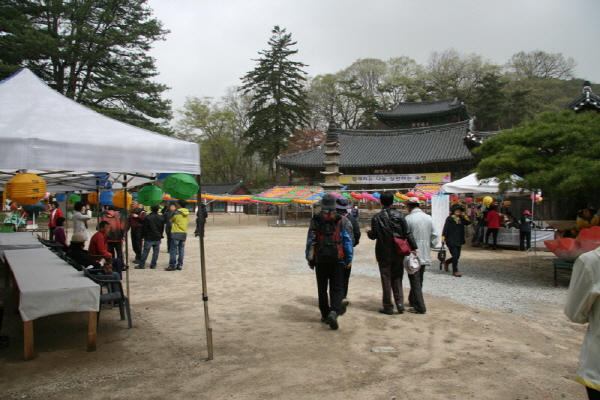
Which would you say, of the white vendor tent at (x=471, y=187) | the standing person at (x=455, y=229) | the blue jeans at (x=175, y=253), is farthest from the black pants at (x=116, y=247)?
the white vendor tent at (x=471, y=187)

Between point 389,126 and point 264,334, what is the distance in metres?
38.7

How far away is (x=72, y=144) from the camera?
3496 millimetres

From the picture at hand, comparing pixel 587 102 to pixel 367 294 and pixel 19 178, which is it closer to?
pixel 367 294

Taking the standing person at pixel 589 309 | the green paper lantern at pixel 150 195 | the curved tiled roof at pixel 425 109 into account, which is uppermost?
the curved tiled roof at pixel 425 109

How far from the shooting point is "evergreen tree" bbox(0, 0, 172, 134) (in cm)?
1817

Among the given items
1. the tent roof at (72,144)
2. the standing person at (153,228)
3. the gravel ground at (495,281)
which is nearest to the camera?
the tent roof at (72,144)

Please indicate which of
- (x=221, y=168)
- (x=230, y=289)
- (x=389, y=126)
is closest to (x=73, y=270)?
(x=230, y=289)

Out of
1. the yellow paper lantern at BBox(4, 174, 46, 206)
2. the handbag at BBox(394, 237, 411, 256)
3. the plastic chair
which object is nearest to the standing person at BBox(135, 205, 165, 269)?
the plastic chair

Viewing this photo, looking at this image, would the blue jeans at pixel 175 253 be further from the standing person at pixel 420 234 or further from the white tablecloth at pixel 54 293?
the standing person at pixel 420 234

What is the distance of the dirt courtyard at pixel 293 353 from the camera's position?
3.30 meters

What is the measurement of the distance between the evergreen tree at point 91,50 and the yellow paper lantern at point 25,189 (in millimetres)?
→ 16547

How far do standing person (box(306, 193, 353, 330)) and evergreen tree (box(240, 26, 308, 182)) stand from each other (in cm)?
3247

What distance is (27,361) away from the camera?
382 cm

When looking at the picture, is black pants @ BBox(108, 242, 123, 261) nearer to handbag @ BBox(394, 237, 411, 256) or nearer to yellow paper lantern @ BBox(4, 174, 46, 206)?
yellow paper lantern @ BBox(4, 174, 46, 206)
